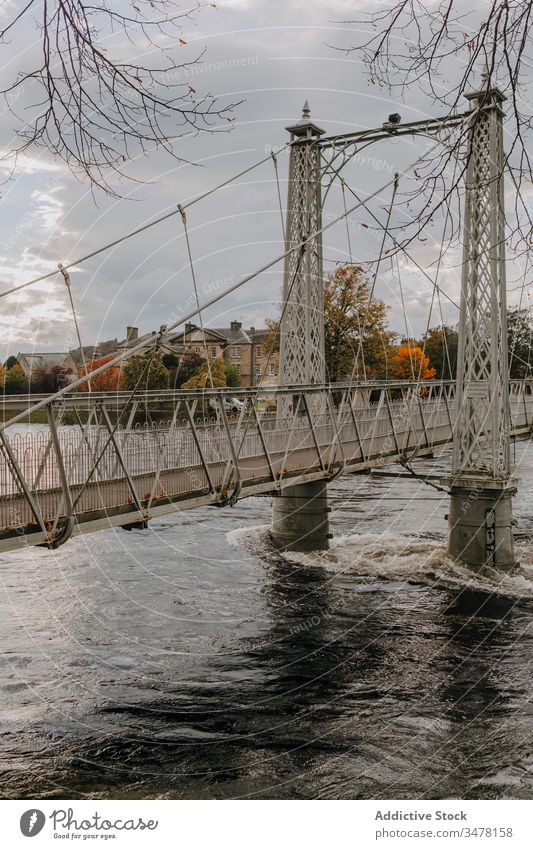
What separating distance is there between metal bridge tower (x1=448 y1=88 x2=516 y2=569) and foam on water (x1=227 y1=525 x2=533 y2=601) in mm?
444

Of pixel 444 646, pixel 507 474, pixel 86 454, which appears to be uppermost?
pixel 86 454

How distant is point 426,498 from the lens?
28344mm

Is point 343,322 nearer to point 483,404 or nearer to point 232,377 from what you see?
point 232,377

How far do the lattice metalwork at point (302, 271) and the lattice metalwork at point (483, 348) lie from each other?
11.1 feet

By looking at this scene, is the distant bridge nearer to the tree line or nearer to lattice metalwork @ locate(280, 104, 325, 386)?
lattice metalwork @ locate(280, 104, 325, 386)

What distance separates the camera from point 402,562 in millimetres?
19188

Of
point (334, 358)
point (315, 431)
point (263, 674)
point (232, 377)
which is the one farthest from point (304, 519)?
point (232, 377)

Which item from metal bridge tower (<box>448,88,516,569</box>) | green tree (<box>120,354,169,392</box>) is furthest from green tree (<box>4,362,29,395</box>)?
metal bridge tower (<box>448,88,516,569</box>)

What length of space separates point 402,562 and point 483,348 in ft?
16.6

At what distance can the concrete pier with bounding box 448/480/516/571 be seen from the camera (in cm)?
1777

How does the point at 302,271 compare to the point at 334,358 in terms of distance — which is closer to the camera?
the point at 302,271

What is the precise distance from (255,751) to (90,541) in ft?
43.4
